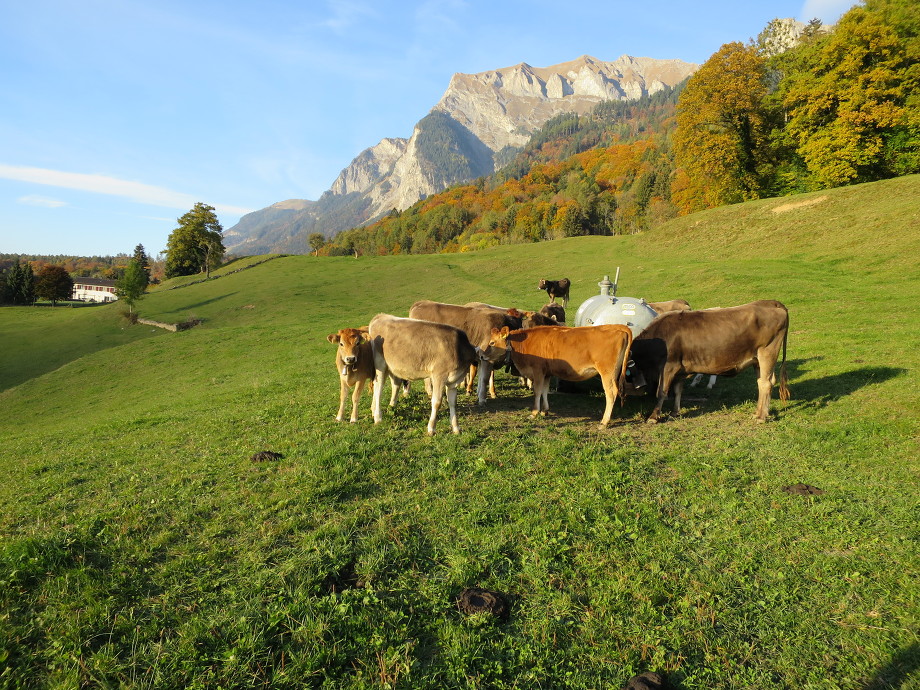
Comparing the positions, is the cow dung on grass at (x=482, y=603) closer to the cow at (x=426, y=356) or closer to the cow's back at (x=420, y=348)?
the cow at (x=426, y=356)

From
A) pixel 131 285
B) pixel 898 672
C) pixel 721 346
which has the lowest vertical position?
pixel 898 672

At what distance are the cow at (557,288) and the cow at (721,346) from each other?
58.2 feet

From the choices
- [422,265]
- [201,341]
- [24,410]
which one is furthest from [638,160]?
[24,410]

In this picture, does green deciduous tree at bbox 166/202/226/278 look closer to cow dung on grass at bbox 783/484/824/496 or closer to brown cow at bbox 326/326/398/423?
brown cow at bbox 326/326/398/423

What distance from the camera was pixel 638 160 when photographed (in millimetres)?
120750

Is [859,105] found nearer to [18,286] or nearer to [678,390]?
[678,390]

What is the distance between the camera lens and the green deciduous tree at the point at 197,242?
2731 inches

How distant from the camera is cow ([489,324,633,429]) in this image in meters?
9.50

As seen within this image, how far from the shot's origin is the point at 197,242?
71000 millimetres

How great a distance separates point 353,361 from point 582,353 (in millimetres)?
4791

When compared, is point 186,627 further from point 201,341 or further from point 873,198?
point 873,198

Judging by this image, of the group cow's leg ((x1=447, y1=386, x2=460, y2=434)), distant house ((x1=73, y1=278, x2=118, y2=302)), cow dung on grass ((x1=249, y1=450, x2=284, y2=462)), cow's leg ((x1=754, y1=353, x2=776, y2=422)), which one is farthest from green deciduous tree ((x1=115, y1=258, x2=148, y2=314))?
distant house ((x1=73, y1=278, x2=118, y2=302))

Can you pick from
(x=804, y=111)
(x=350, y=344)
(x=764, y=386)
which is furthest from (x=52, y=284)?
(x=804, y=111)

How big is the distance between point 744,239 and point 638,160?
97.6 meters
